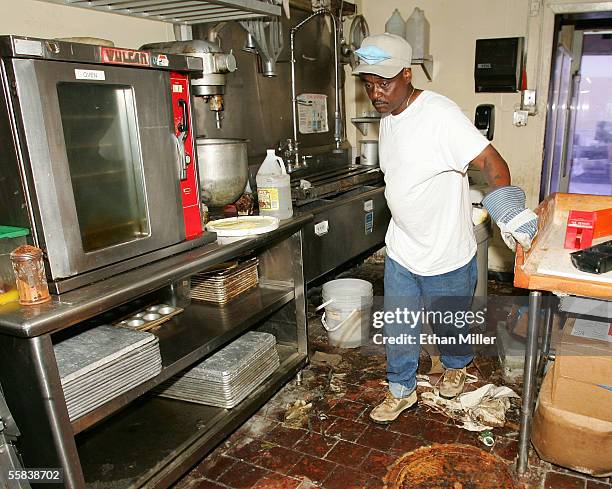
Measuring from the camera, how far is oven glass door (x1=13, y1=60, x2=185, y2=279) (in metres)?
1.52

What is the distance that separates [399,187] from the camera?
92.1 inches

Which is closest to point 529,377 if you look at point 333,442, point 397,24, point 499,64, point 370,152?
point 333,442

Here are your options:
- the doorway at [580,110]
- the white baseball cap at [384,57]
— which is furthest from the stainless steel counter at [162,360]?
the doorway at [580,110]

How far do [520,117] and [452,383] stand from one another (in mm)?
2490

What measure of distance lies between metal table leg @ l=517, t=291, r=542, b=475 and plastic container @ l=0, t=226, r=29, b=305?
1745mm

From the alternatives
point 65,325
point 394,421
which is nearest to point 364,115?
point 394,421

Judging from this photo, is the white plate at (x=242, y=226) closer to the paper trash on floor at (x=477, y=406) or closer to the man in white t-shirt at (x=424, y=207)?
the man in white t-shirt at (x=424, y=207)

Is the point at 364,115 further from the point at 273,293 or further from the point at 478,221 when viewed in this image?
the point at 273,293

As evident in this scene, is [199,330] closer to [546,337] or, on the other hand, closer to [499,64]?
[546,337]

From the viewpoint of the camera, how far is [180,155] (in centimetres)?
203

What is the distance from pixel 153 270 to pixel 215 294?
0.76m

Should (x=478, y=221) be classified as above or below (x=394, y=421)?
above

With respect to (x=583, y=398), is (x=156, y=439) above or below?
below

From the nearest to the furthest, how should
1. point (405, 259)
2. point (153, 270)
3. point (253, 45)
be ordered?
point (153, 270), point (405, 259), point (253, 45)
